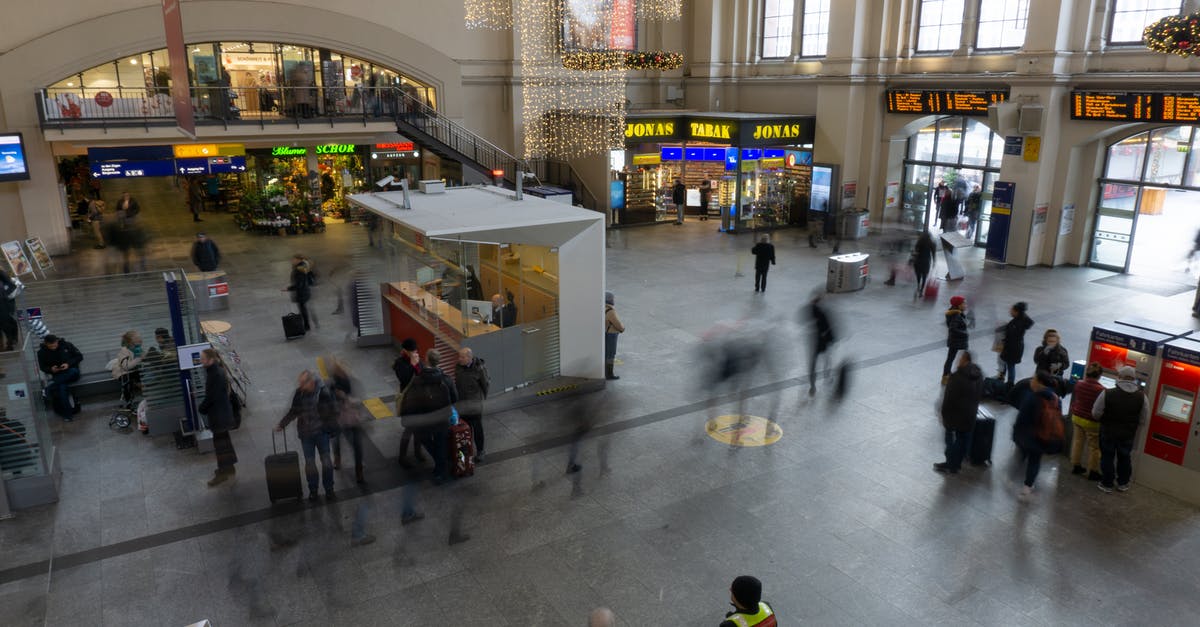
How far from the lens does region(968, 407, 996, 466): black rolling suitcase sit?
363 inches

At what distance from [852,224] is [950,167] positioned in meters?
3.19

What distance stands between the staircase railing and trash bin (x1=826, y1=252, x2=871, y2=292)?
1042cm

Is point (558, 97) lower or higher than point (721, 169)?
higher

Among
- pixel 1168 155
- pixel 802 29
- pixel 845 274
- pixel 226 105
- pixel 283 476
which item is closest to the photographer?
pixel 283 476

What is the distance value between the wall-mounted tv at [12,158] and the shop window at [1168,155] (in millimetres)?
26918

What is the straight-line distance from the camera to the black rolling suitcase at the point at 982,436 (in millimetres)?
9219

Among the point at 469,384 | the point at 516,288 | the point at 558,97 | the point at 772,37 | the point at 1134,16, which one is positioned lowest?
the point at 469,384

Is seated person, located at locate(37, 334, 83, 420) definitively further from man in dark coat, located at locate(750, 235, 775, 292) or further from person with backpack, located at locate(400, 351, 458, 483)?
man in dark coat, located at locate(750, 235, 775, 292)

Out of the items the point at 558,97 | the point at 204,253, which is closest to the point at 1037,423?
the point at 204,253

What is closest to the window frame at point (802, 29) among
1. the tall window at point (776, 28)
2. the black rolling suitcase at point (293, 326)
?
the tall window at point (776, 28)

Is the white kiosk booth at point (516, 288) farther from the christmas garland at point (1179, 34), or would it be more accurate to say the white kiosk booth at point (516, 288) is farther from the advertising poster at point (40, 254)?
the advertising poster at point (40, 254)

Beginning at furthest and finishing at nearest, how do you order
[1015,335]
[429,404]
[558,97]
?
1. [558,97]
2. [1015,335]
3. [429,404]

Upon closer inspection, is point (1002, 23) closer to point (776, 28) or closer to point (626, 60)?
point (776, 28)

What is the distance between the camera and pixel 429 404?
334 inches
